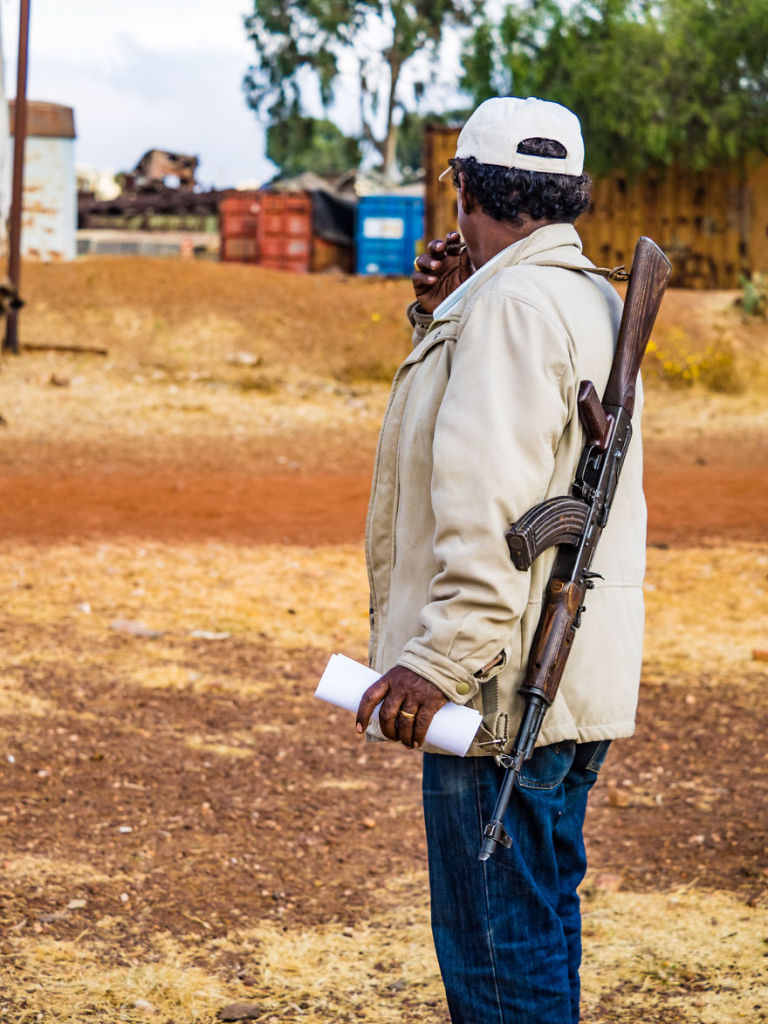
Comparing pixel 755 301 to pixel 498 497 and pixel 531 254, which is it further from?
pixel 498 497

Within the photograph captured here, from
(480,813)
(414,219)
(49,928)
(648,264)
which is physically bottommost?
(49,928)

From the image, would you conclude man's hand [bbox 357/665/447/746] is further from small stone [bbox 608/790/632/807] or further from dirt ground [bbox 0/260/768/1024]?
small stone [bbox 608/790/632/807]

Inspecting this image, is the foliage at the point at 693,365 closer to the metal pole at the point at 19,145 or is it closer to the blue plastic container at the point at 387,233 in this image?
the blue plastic container at the point at 387,233

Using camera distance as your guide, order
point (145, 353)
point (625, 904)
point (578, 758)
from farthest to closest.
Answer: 1. point (145, 353)
2. point (625, 904)
3. point (578, 758)

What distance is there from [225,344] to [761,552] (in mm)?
8851

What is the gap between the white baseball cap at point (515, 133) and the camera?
6.81 feet

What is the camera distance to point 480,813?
6.72ft

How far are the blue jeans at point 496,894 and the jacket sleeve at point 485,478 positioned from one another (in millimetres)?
211

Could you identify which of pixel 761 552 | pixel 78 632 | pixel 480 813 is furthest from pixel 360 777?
pixel 761 552

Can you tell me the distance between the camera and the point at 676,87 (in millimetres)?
19547

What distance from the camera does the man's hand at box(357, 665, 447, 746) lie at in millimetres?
1937

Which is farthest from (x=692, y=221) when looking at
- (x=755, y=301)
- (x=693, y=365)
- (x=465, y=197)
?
(x=465, y=197)

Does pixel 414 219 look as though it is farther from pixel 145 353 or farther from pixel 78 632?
pixel 78 632

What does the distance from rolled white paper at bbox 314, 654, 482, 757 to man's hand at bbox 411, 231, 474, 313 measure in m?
0.81
